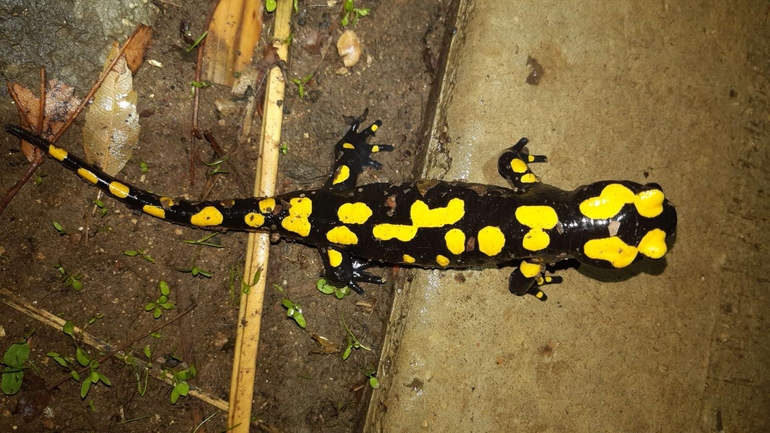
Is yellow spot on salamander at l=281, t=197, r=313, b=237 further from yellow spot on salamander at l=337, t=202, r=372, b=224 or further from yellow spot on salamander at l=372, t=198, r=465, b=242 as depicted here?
yellow spot on salamander at l=372, t=198, r=465, b=242

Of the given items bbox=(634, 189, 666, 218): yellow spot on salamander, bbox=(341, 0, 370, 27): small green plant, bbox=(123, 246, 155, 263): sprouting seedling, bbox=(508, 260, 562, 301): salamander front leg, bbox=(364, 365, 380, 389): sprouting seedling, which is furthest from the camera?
bbox=(341, 0, 370, 27): small green plant

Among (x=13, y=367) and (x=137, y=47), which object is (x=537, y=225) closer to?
(x=137, y=47)

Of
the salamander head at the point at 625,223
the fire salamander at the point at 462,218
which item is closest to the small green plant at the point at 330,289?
the fire salamander at the point at 462,218

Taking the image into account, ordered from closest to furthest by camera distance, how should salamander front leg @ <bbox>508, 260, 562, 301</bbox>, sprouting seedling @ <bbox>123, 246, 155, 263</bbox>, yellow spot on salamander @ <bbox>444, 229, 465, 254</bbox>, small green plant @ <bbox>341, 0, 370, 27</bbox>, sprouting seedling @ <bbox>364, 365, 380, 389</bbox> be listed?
yellow spot on salamander @ <bbox>444, 229, 465, 254</bbox>, salamander front leg @ <bbox>508, 260, 562, 301</bbox>, sprouting seedling @ <bbox>123, 246, 155, 263</bbox>, sprouting seedling @ <bbox>364, 365, 380, 389</bbox>, small green plant @ <bbox>341, 0, 370, 27</bbox>

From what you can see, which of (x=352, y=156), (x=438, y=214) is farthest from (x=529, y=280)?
(x=352, y=156)

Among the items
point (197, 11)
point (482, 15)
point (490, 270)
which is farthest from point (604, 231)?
point (197, 11)

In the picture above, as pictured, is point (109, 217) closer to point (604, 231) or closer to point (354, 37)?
point (354, 37)

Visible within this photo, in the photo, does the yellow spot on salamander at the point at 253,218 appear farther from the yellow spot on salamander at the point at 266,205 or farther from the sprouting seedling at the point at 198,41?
the sprouting seedling at the point at 198,41

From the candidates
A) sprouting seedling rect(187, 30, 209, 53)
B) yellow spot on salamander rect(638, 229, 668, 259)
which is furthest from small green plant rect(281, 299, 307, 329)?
yellow spot on salamander rect(638, 229, 668, 259)

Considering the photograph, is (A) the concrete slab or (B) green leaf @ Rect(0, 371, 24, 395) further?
(A) the concrete slab
